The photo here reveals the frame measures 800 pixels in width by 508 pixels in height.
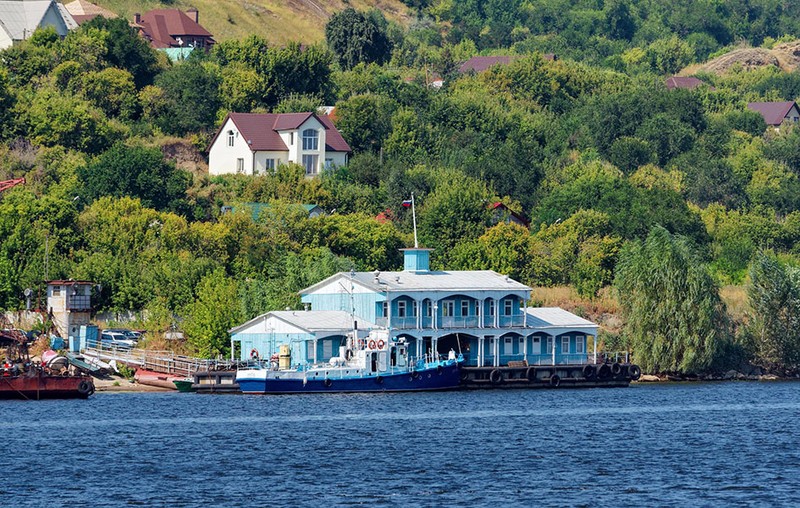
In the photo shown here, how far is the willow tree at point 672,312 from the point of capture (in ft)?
328

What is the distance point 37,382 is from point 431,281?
82.5ft

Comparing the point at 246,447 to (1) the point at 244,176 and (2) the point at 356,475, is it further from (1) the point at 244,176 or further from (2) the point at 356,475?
(1) the point at 244,176

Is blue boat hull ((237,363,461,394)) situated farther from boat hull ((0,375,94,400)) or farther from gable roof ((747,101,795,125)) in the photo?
gable roof ((747,101,795,125))

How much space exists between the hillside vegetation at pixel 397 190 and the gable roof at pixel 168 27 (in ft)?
37.6

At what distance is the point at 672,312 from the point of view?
100250 mm

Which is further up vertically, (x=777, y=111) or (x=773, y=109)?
(x=773, y=109)

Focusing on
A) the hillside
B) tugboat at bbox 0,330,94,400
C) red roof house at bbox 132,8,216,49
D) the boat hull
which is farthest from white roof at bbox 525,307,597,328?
the hillside

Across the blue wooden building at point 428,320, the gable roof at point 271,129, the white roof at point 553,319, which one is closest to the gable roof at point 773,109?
Answer: the gable roof at point 271,129

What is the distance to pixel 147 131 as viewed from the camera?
137125 mm

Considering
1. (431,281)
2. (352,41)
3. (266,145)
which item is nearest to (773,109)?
(352,41)

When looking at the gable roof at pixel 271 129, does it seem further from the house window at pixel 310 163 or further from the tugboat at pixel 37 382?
the tugboat at pixel 37 382

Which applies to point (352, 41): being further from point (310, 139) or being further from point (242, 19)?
point (310, 139)

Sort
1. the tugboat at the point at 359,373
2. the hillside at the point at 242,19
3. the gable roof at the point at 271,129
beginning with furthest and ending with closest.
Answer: the hillside at the point at 242,19 → the gable roof at the point at 271,129 → the tugboat at the point at 359,373

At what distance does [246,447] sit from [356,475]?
880 cm
